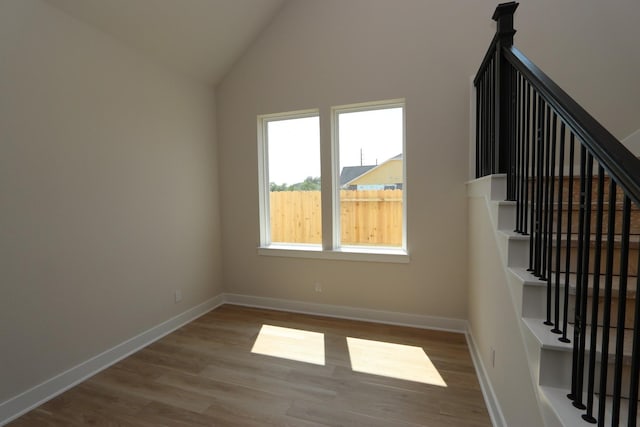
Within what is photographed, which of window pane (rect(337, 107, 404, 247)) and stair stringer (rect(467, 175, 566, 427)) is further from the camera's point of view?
window pane (rect(337, 107, 404, 247))

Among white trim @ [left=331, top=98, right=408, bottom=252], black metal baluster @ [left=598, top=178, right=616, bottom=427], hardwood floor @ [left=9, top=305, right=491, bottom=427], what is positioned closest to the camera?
black metal baluster @ [left=598, top=178, right=616, bottom=427]

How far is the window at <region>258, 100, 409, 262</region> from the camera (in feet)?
11.0

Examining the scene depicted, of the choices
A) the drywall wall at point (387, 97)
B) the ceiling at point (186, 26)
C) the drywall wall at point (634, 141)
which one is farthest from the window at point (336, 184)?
the drywall wall at point (634, 141)

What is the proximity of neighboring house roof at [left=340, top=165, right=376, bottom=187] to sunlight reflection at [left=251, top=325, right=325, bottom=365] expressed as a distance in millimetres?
1622

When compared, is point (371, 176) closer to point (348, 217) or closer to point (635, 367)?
point (348, 217)

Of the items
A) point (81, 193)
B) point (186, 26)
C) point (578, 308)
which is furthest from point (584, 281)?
point (186, 26)

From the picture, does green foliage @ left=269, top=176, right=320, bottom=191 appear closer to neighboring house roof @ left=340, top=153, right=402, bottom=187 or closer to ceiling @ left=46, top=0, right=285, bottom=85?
neighboring house roof @ left=340, top=153, right=402, bottom=187

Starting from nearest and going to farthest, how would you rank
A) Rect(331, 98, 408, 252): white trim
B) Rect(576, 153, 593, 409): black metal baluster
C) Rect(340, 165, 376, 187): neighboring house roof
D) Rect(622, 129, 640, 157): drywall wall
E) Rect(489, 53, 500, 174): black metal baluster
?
Rect(576, 153, 593, 409): black metal baluster < Rect(489, 53, 500, 174): black metal baluster < Rect(622, 129, 640, 157): drywall wall < Rect(331, 98, 408, 252): white trim < Rect(340, 165, 376, 187): neighboring house roof

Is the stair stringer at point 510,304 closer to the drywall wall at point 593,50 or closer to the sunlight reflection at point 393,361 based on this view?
the sunlight reflection at point 393,361

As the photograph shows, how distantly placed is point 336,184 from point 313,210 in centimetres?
41

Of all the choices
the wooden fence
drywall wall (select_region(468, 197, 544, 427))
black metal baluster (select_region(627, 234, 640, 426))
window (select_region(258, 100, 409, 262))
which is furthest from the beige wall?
black metal baluster (select_region(627, 234, 640, 426))

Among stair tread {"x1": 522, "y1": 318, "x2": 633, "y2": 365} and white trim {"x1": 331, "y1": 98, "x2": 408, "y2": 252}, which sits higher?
white trim {"x1": 331, "y1": 98, "x2": 408, "y2": 252}

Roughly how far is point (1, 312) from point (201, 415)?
54.7 inches

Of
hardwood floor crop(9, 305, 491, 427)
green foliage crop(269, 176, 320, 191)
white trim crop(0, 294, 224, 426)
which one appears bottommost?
hardwood floor crop(9, 305, 491, 427)
